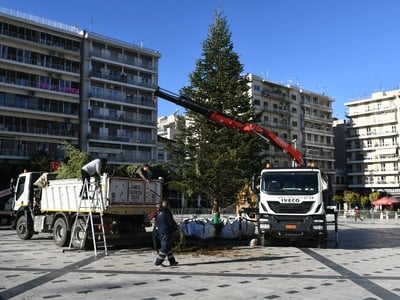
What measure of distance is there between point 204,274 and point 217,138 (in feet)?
43.8

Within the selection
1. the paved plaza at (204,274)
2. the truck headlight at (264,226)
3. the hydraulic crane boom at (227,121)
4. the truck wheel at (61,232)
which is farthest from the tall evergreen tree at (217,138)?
the truck wheel at (61,232)

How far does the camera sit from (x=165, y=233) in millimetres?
11922

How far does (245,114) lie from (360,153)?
268 feet

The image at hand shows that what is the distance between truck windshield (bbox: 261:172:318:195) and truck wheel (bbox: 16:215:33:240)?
943cm

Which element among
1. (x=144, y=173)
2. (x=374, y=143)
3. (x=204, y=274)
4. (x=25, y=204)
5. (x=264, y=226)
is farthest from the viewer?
(x=374, y=143)

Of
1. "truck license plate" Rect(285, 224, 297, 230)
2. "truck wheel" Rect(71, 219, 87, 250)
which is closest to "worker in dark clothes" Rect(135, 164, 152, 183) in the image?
"truck wheel" Rect(71, 219, 87, 250)

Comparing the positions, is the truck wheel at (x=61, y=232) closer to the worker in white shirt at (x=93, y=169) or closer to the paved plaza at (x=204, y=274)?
the paved plaza at (x=204, y=274)

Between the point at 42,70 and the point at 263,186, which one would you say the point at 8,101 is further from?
the point at 263,186

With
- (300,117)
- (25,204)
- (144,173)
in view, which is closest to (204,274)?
(144,173)

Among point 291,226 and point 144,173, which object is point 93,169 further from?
point 291,226

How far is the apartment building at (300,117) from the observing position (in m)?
89.3

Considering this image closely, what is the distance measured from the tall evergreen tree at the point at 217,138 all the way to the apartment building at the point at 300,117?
5995cm

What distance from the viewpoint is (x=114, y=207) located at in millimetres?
14773

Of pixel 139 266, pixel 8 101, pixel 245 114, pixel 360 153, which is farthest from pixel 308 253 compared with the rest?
pixel 360 153
